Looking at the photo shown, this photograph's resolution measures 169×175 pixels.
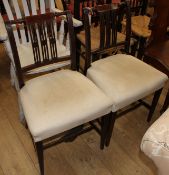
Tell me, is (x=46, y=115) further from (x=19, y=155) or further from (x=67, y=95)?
(x=19, y=155)

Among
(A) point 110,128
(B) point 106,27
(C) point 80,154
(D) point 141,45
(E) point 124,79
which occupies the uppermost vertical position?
(B) point 106,27

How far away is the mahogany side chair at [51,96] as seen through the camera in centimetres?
117

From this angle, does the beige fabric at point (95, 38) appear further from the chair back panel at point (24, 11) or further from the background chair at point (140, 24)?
the chair back panel at point (24, 11)

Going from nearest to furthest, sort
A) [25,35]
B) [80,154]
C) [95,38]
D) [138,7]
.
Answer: [80,154] → [25,35] → [95,38] → [138,7]

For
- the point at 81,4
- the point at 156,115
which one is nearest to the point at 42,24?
the point at 81,4

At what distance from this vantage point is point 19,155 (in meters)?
1.56

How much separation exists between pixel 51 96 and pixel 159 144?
71 centimetres

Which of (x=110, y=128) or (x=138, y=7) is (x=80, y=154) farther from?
(x=138, y=7)

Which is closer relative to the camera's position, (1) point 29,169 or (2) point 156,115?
(1) point 29,169

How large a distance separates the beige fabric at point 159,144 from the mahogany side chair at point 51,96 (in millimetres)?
483

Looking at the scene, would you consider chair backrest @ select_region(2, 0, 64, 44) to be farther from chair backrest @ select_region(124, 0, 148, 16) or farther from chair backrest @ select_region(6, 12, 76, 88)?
chair backrest @ select_region(124, 0, 148, 16)

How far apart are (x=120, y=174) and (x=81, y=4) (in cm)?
147

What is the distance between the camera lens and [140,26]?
7.24 ft

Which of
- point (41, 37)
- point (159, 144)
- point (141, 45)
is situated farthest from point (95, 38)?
point (159, 144)
